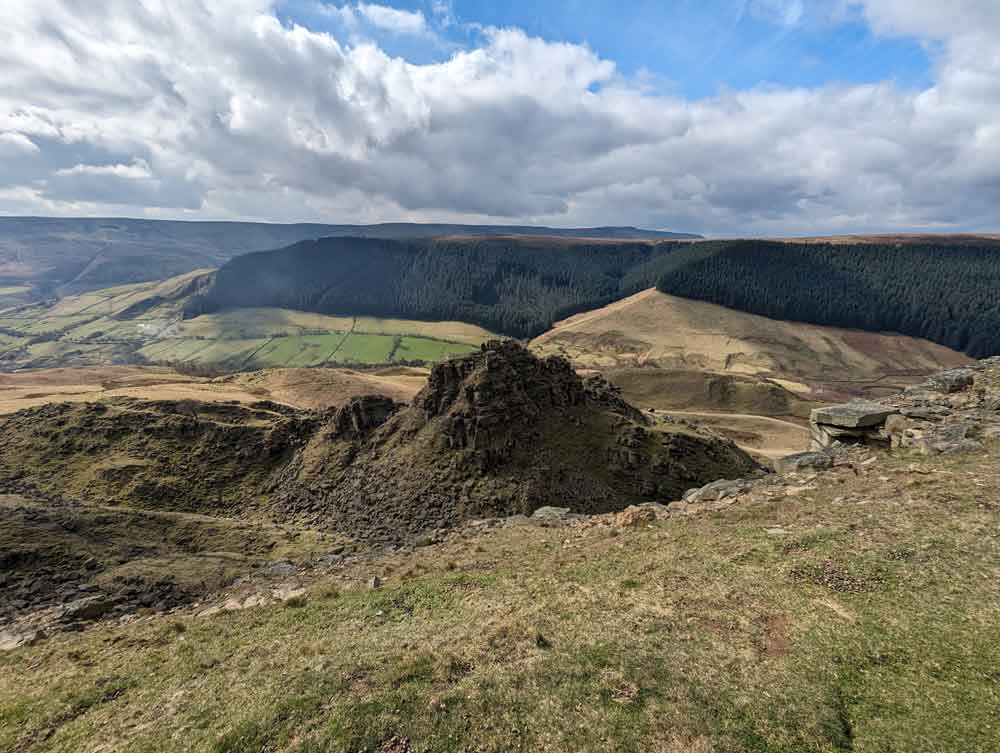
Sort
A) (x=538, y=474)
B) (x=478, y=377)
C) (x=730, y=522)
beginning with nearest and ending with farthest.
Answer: (x=730, y=522)
(x=538, y=474)
(x=478, y=377)

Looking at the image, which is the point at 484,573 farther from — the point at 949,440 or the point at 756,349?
the point at 756,349

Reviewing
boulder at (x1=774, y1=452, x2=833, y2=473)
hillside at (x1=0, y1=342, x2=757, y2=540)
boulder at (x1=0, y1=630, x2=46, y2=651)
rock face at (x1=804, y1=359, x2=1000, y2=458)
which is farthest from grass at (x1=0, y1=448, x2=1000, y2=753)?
hillside at (x1=0, y1=342, x2=757, y2=540)

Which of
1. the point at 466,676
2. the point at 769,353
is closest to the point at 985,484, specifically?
the point at 466,676

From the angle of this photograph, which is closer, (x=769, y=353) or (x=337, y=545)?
(x=337, y=545)

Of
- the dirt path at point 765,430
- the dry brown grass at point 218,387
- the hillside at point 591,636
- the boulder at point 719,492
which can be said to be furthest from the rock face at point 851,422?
the dry brown grass at point 218,387

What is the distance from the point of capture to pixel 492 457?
36062 mm

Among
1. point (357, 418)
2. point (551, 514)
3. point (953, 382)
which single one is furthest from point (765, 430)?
point (357, 418)

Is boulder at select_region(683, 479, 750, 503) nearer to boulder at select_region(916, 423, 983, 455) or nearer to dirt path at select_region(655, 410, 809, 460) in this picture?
boulder at select_region(916, 423, 983, 455)

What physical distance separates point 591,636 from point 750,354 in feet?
570

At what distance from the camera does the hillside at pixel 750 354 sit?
129875 mm

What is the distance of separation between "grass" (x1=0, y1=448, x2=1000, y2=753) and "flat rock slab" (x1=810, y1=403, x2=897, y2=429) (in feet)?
23.7

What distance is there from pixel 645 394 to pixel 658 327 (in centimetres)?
9417

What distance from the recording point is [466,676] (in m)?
12.4

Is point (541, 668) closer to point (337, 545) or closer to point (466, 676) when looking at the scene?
point (466, 676)
